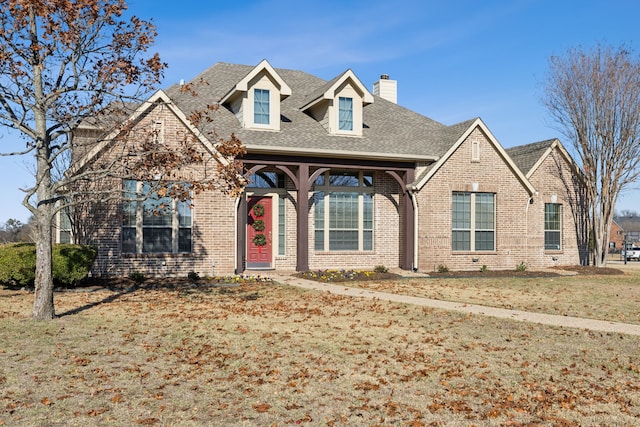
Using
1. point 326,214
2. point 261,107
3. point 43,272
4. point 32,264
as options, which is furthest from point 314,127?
point 43,272

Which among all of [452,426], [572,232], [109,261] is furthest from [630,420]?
[572,232]

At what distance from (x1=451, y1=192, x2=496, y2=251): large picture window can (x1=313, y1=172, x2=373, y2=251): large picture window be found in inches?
126

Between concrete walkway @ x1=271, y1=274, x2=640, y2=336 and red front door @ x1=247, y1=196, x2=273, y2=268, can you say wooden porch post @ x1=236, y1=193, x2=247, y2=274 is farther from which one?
concrete walkway @ x1=271, y1=274, x2=640, y2=336

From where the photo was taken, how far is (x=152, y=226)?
1842 centimetres

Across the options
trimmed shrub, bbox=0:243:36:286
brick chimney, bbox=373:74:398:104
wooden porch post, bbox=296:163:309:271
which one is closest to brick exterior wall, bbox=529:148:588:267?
brick chimney, bbox=373:74:398:104

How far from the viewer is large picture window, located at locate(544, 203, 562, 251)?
24.3 meters

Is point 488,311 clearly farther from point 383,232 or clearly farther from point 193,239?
point 383,232

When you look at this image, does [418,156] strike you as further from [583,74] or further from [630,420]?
[630,420]

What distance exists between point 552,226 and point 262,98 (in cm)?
1290

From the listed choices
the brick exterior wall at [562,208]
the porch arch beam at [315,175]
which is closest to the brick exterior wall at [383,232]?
the porch arch beam at [315,175]

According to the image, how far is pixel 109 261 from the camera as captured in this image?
17.9 meters

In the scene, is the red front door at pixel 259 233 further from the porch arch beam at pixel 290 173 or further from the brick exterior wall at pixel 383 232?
the brick exterior wall at pixel 383 232

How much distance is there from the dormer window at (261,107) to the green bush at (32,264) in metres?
8.02

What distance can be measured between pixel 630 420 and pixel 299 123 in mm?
17501
